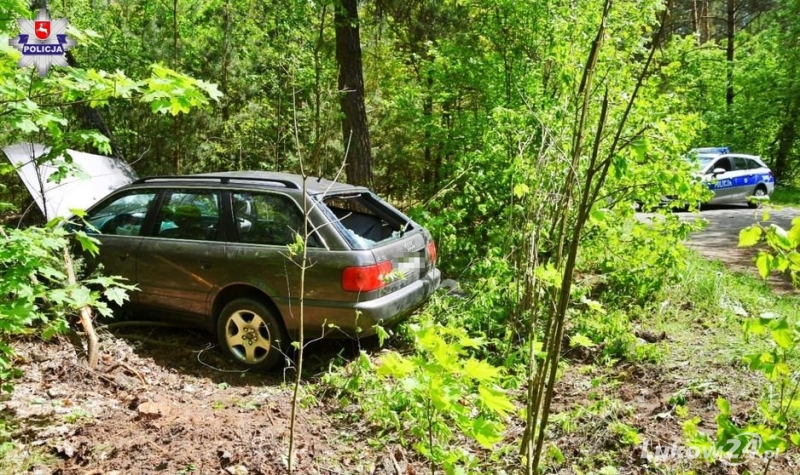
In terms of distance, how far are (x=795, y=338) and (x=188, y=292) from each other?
4.65 meters

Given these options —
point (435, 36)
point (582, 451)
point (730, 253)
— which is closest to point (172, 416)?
point (582, 451)

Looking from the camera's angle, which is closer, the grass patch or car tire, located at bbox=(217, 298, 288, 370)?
the grass patch

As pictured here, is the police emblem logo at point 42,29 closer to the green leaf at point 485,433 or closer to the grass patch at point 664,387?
the green leaf at point 485,433

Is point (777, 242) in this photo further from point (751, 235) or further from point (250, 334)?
point (250, 334)

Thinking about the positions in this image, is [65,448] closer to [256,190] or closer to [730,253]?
[256,190]

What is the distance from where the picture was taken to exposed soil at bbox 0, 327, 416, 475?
3.10 metres

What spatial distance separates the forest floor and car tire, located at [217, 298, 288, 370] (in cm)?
14

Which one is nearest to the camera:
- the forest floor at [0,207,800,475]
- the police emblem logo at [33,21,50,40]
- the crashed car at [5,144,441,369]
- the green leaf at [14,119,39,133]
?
the green leaf at [14,119,39,133]

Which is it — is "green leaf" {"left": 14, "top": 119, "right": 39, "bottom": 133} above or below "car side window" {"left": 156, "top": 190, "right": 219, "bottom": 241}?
above

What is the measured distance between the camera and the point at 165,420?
11.6 feet

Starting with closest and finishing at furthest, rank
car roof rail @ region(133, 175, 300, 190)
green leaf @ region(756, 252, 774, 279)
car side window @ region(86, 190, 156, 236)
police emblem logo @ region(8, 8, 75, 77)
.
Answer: green leaf @ region(756, 252, 774, 279)
police emblem logo @ region(8, 8, 75, 77)
car roof rail @ region(133, 175, 300, 190)
car side window @ region(86, 190, 156, 236)

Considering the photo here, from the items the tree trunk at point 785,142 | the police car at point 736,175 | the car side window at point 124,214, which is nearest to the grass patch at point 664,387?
the car side window at point 124,214

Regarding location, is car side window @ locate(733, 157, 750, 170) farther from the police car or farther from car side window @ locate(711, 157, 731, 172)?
car side window @ locate(711, 157, 731, 172)

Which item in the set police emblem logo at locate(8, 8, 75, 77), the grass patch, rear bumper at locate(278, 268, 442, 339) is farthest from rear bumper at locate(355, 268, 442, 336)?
police emblem logo at locate(8, 8, 75, 77)
